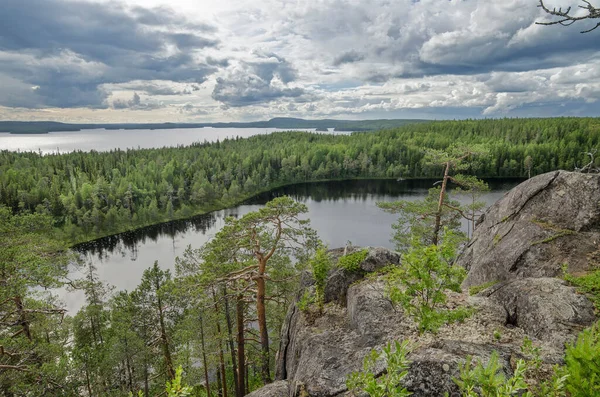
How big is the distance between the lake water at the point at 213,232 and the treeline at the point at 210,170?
6.95 metres

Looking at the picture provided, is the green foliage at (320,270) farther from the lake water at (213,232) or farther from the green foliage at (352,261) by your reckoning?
the lake water at (213,232)

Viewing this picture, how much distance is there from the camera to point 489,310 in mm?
9781

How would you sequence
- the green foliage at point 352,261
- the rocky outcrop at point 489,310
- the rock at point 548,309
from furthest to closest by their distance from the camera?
the green foliage at point 352,261, the rock at point 548,309, the rocky outcrop at point 489,310

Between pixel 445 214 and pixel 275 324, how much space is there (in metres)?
17.1

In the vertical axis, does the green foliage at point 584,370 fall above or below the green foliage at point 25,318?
above

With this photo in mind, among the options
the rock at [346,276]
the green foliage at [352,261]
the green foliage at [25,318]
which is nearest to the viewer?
the rock at [346,276]

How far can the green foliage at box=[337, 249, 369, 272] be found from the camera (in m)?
13.1

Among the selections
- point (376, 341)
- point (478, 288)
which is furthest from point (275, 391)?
point (478, 288)

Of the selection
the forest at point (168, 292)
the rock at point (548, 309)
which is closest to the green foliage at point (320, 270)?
the forest at point (168, 292)

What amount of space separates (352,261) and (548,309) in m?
6.27

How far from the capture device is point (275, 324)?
Result: 27938 millimetres

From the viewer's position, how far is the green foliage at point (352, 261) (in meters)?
13.1

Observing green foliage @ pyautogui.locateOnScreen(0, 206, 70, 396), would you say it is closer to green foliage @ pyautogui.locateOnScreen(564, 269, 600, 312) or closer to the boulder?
the boulder

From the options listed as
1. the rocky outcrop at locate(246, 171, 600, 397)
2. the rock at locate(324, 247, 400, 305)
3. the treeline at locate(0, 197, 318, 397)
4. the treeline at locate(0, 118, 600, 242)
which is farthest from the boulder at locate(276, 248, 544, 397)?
the treeline at locate(0, 118, 600, 242)
